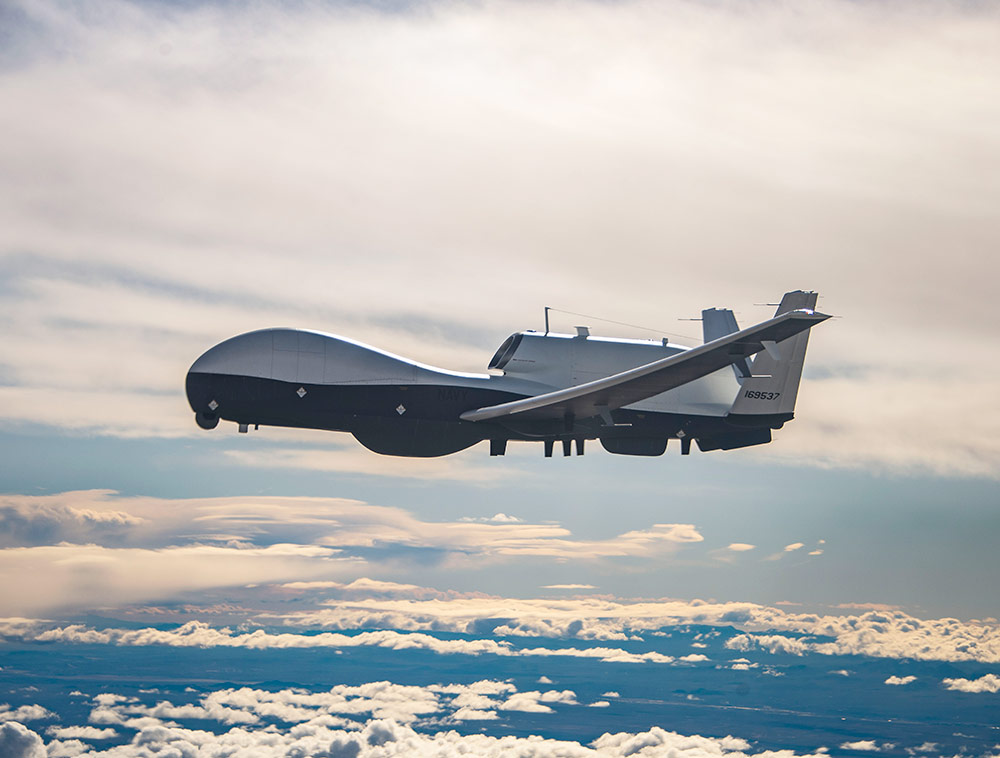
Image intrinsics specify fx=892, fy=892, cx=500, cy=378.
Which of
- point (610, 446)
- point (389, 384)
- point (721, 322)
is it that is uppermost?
point (721, 322)

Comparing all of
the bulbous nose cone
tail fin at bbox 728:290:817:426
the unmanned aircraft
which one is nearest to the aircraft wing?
the unmanned aircraft

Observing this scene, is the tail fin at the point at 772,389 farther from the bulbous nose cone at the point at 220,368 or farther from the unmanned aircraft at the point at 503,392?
the bulbous nose cone at the point at 220,368

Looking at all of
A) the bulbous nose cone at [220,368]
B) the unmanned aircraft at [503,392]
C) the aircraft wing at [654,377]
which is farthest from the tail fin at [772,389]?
the bulbous nose cone at [220,368]

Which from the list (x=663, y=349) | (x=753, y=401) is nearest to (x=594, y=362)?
(x=663, y=349)

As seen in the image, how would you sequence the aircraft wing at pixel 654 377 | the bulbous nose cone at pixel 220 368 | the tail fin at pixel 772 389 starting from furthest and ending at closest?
the tail fin at pixel 772 389, the bulbous nose cone at pixel 220 368, the aircraft wing at pixel 654 377

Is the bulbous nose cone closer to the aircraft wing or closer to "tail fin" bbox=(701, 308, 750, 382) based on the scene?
the aircraft wing

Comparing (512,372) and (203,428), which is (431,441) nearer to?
(512,372)
